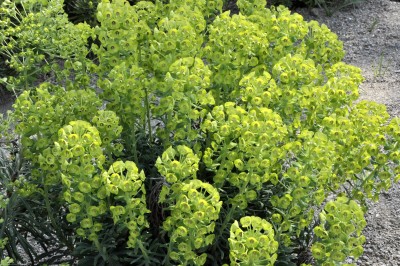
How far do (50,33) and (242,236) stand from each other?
1235mm

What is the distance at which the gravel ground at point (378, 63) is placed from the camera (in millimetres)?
3326

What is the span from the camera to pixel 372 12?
18.3 ft

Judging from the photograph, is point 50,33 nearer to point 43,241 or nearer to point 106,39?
point 106,39

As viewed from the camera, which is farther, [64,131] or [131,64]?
[131,64]

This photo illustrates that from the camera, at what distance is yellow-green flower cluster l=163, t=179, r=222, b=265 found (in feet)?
6.48

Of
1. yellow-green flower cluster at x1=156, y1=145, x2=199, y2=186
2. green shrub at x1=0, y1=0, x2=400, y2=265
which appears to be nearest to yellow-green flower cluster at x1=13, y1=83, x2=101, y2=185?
green shrub at x1=0, y1=0, x2=400, y2=265

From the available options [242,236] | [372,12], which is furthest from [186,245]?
[372,12]

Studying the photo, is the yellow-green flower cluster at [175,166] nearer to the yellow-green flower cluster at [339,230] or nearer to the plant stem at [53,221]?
the yellow-green flower cluster at [339,230]

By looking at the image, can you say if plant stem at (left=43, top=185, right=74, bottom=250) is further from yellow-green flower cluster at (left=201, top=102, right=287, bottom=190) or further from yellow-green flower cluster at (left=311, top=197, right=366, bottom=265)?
yellow-green flower cluster at (left=311, top=197, right=366, bottom=265)

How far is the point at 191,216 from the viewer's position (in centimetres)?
200

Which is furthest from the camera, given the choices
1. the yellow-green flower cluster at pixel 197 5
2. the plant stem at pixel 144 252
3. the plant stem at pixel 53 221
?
the yellow-green flower cluster at pixel 197 5

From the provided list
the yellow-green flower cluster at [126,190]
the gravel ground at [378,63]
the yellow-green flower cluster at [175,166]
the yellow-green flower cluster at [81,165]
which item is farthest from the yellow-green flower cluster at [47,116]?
the gravel ground at [378,63]

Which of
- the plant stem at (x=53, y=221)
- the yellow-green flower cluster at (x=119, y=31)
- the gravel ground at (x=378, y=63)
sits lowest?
the gravel ground at (x=378, y=63)

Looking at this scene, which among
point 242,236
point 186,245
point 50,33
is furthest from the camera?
point 50,33
